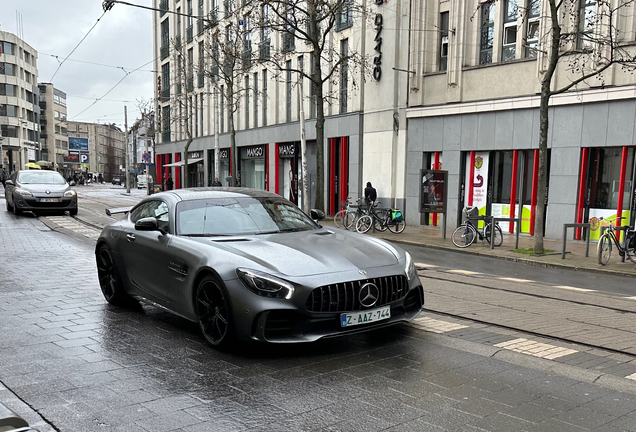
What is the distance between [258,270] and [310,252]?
1.86 feet

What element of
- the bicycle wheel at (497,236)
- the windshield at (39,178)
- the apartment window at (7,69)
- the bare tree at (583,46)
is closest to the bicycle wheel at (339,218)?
the bicycle wheel at (497,236)

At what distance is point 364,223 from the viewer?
18.9 metres

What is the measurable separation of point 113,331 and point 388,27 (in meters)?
19.7

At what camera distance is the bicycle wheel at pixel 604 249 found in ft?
39.4

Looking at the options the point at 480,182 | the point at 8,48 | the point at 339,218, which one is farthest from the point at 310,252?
the point at 8,48

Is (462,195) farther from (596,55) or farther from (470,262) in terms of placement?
(470,262)

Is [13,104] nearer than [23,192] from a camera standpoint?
No

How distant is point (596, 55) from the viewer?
51.3ft

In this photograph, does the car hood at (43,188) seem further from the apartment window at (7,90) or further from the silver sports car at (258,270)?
the apartment window at (7,90)

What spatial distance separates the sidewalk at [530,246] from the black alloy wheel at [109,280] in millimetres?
9475

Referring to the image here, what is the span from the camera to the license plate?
182 inches

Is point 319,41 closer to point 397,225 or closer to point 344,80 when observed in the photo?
point 344,80

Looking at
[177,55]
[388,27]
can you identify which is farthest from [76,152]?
[388,27]

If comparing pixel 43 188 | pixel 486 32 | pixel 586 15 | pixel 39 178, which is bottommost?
pixel 43 188
